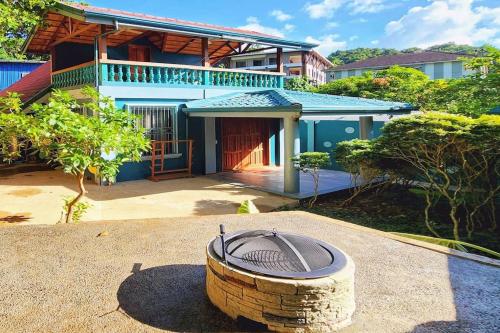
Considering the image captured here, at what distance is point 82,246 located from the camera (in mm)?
5871

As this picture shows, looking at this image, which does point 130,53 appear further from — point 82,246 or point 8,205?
point 82,246

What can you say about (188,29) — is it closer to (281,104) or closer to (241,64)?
(281,104)

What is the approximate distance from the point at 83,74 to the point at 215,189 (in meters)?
5.79

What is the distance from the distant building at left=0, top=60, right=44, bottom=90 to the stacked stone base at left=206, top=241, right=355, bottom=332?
25.7 meters

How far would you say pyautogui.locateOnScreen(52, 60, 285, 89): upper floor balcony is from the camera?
1269 cm

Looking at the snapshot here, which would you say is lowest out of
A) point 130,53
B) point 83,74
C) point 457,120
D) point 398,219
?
point 398,219

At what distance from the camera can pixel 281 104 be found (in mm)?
11078

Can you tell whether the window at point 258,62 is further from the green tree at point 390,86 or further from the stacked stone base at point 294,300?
the stacked stone base at point 294,300

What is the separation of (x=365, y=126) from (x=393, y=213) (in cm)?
442

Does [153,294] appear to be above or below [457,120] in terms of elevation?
below

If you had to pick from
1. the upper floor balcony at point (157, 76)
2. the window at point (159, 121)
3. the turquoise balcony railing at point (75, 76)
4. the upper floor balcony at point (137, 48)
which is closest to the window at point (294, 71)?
the upper floor balcony at point (137, 48)

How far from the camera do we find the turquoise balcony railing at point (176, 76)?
12.7m

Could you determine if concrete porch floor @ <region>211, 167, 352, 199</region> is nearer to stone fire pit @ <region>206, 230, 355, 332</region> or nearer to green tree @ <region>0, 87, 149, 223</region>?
green tree @ <region>0, 87, 149, 223</region>

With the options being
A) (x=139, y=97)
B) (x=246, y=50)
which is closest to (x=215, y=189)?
(x=139, y=97)
